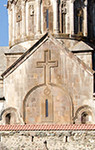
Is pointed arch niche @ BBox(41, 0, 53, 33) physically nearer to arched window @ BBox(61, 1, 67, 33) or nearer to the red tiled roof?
arched window @ BBox(61, 1, 67, 33)

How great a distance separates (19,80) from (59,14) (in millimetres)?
5845

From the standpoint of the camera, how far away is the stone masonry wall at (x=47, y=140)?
65.9ft

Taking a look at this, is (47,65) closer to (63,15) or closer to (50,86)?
(50,86)

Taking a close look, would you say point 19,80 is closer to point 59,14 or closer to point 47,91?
point 47,91

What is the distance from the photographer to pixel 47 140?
2028 centimetres

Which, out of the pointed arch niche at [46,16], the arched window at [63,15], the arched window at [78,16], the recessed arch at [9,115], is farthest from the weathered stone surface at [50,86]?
the arched window at [78,16]

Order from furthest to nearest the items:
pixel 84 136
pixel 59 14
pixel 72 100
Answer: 1. pixel 59 14
2. pixel 72 100
3. pixel 84 136

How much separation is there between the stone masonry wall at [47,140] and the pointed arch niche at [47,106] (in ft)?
18.9

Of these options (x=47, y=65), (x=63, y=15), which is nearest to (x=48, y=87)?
(x=47, y=65)

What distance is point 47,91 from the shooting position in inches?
1049

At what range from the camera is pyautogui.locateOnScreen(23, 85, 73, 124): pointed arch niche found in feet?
85.9

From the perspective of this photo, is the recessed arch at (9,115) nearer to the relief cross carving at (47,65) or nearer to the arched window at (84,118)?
the relief cross carving at (47,65)

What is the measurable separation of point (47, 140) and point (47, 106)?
6199 mm


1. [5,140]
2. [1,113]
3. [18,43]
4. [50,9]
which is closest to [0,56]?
[18,43]
